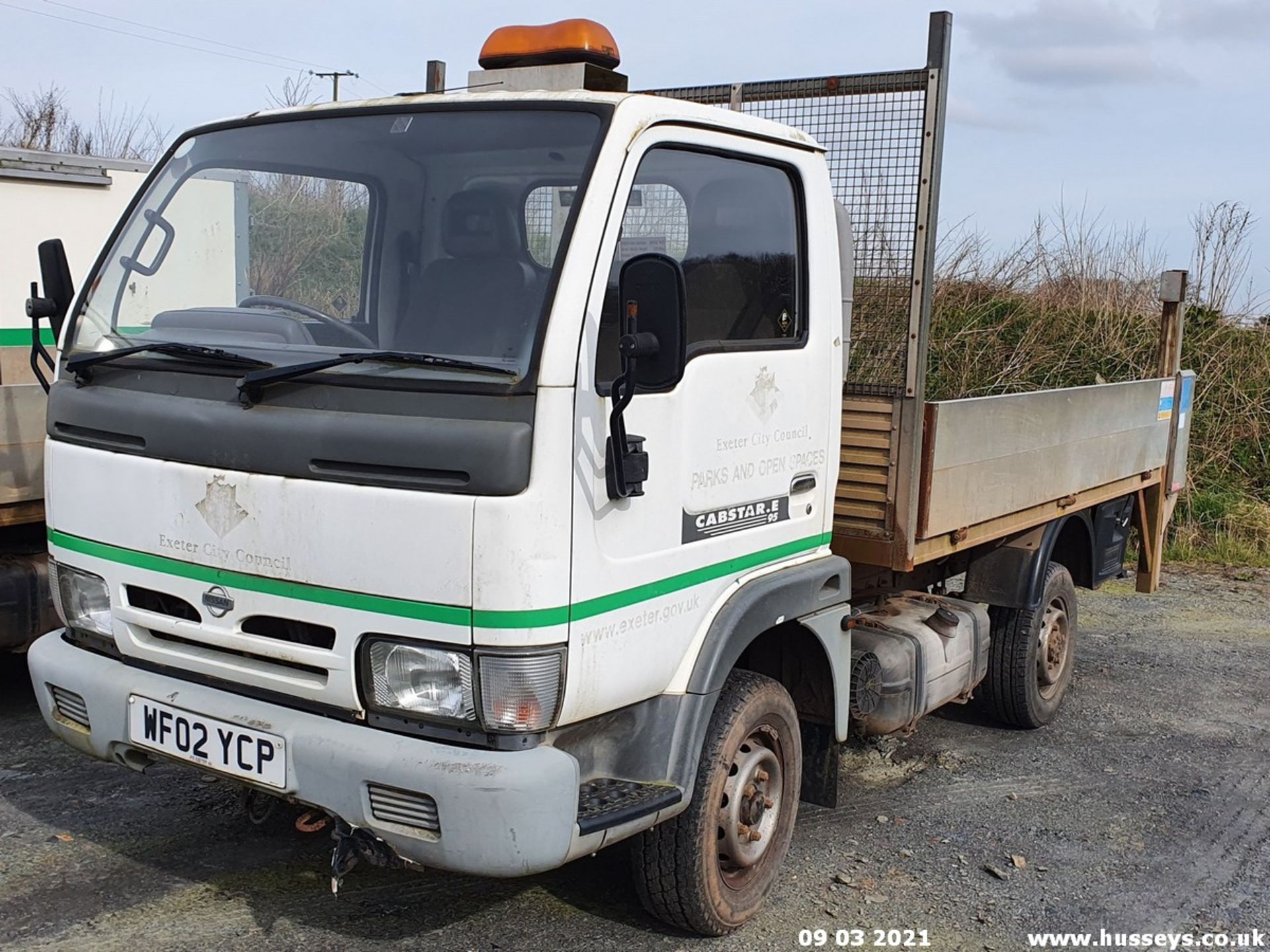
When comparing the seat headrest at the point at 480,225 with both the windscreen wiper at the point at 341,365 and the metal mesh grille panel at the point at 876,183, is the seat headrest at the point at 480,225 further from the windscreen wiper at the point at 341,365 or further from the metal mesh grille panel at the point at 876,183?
the metal mesh grille panel at the point at 876,183

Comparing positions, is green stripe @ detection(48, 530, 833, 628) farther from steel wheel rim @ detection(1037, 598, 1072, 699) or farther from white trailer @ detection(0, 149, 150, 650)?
white trailer @ detection(0, 149, 150, 650)

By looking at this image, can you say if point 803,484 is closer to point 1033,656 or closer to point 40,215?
point 1033,656

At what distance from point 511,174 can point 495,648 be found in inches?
48.1

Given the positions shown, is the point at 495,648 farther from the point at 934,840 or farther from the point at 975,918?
the point at 934,840

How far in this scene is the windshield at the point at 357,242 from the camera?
3012mm

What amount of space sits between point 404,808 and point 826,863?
6.07 feet

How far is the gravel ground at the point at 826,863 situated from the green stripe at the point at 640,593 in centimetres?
110

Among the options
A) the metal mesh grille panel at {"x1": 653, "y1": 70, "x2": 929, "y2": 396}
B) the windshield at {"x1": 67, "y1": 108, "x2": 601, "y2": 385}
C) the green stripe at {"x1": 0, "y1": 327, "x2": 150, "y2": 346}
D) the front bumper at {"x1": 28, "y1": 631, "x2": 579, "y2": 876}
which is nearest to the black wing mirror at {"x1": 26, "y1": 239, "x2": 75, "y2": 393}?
the windshield at {"x1": 67, "y1": 108, "x2": 601, "y2": 385}

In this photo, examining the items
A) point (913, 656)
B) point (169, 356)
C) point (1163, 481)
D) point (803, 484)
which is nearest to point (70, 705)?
point (169, 356)

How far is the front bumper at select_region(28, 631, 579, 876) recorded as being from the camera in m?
2.76

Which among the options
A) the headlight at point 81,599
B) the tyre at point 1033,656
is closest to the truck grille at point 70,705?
the headlight at point 81,599

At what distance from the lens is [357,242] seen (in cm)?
344

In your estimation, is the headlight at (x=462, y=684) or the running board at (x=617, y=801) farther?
the running board at (x=617, y=801)

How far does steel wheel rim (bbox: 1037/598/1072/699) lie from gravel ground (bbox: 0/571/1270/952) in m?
0.23
